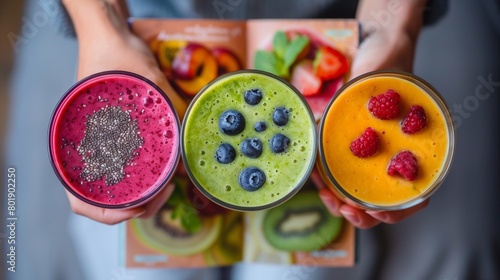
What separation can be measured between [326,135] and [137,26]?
63 cm

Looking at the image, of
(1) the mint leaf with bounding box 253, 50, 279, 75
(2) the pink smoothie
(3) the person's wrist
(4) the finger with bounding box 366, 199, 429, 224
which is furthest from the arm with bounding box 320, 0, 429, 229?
(3) the person's wrist

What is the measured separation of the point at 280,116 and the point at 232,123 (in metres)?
0.10

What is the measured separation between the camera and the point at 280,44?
140cm

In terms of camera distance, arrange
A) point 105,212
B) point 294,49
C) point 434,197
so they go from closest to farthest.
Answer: point 105,212 → point 294,49 → point 434,197

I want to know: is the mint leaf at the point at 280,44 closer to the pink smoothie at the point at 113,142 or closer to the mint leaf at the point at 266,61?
the mint leaf at the point at 266,61

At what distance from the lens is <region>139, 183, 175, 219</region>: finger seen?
51.0 inches

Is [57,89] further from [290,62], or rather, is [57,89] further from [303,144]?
[303,144]

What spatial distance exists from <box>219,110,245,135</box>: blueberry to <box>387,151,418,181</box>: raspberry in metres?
0.33

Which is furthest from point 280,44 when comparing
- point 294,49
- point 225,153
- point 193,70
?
point 225,153

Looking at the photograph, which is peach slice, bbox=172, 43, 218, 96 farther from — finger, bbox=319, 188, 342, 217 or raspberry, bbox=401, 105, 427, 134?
raspberry, bbox=401, 105, 427, 134

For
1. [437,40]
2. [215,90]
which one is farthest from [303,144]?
[437,40]

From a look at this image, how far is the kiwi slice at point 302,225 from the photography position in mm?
1414

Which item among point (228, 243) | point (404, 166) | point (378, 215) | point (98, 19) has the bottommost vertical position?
point (228, 243)

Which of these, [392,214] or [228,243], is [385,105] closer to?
[392,214]
